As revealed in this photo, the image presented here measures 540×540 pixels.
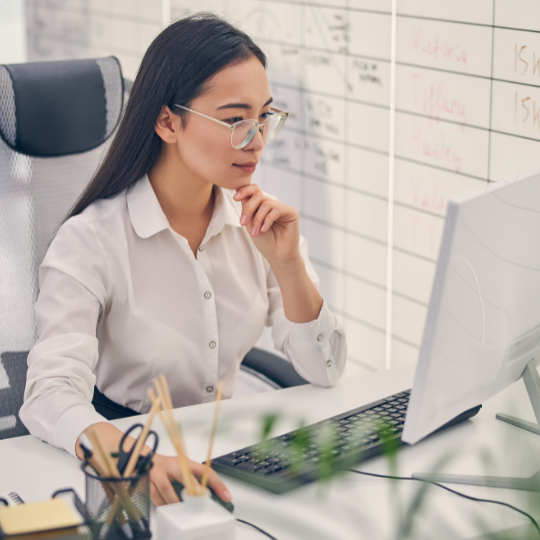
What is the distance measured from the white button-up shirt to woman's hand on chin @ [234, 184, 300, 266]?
12 centimetres

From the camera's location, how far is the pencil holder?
71 cm

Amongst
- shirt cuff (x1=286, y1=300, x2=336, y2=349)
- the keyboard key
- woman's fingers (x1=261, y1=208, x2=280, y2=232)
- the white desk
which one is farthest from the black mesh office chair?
the keyboard key

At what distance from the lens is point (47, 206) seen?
1396 millimetres

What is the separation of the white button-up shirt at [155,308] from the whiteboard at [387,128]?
0.48 meters

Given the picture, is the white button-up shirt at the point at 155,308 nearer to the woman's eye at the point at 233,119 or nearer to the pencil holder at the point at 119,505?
the woman's eye at the point at 233,119

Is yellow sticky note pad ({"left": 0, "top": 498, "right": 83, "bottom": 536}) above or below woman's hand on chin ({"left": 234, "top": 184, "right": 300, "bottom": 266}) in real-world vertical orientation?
below

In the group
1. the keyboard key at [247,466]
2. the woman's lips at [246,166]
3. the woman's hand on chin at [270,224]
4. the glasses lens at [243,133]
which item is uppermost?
the glasses lens at [243,133]

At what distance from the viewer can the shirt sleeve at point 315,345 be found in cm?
126

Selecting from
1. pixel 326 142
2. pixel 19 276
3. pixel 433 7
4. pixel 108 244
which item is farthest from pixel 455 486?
pixel 326 142

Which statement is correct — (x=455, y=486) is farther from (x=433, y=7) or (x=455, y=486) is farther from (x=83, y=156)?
(x=433, y=7)

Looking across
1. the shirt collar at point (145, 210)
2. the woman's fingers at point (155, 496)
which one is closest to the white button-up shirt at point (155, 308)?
the shirt collar at point (145, 210)

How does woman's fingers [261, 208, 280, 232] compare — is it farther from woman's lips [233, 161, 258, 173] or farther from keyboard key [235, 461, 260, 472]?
keyboard key [235, 461, 260, 472]

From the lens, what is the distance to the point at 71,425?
982 millimetres

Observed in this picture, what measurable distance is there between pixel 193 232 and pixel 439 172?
0.64m
